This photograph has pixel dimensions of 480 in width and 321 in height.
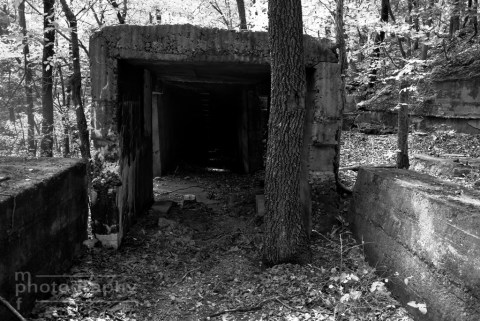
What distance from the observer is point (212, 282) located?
4832 mm

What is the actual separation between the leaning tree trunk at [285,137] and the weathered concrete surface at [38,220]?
93.0 inches

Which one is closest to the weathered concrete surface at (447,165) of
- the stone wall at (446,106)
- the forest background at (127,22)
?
the forest background at (127,22)

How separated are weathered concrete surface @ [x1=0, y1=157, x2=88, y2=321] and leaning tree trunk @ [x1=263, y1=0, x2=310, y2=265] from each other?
7.75 feet

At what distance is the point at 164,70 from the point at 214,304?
14.8ft

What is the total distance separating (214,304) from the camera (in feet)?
14.3

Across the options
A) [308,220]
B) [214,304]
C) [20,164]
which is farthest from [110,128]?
[308,220]

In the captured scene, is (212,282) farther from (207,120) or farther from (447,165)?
(207,120)

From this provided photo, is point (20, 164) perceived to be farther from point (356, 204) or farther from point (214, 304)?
point (356, 204)

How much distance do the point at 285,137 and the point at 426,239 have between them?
1785 millimetres

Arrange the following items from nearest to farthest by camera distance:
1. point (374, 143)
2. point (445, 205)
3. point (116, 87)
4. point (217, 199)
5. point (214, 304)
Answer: point (445, 205)
point (214, 304)
point (116, 87)
point (217, 199)
point (374, 143)

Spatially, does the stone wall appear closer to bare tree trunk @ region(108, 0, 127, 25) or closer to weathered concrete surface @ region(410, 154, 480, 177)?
weathered concrete surface @ region(410, 154, 480, 177)

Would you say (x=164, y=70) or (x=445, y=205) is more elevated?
(x=164, y=70)

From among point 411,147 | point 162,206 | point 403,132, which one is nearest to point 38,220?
point 162,206

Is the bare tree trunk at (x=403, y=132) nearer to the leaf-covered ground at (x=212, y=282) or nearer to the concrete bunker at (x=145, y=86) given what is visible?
the concrete bunker at (x=145, y=86)
